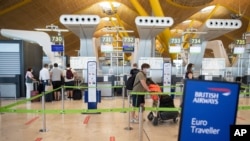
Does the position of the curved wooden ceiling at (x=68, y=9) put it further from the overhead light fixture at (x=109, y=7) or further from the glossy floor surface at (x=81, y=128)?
the glossy floor surface at (x=81, y=128)

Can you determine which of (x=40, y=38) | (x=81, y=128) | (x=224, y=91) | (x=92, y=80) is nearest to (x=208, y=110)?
(x=224, y=91)

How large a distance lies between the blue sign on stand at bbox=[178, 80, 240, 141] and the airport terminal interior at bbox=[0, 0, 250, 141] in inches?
0.4

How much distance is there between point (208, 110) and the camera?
3.03 m

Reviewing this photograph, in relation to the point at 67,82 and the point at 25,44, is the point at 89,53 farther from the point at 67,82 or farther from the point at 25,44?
the point at 25,44

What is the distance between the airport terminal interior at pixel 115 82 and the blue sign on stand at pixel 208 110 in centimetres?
1

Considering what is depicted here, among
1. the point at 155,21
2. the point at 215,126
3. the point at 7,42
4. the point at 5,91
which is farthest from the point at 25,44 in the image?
the point at 215,126

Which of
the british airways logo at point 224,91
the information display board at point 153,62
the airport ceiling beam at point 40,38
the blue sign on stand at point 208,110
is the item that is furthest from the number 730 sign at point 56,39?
the british airways logo at point 224,91

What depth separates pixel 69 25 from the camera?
11508mm

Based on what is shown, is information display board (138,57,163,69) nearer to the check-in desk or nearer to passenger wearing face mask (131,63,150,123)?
the check-in desk

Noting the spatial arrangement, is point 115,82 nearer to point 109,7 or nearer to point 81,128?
point 81,128

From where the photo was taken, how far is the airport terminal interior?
9.95ft

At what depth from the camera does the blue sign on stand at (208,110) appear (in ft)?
9.81

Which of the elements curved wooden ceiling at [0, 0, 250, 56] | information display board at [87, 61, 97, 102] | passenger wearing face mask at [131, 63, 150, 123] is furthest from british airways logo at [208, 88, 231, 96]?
curved wooden ceiling at [0, 0, 250, 56]

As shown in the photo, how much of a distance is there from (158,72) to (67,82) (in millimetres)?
4845
